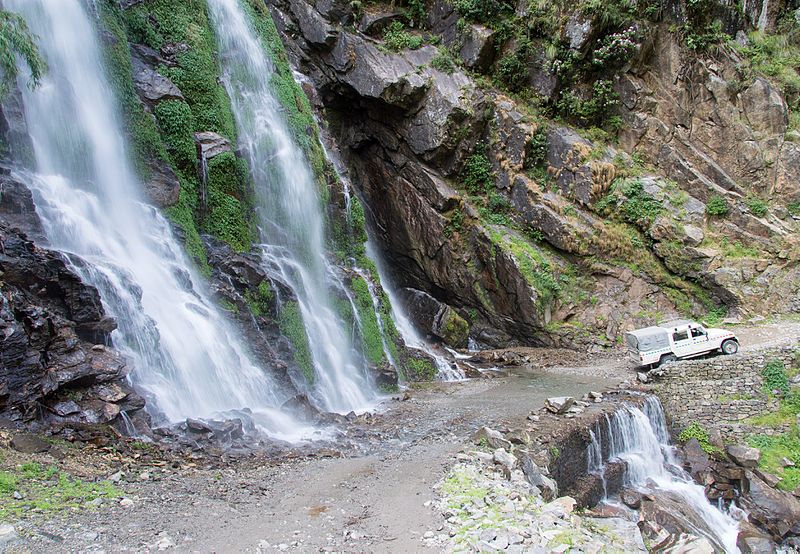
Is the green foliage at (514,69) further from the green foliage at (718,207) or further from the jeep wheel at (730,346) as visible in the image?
the jeep wheel at (730,346)

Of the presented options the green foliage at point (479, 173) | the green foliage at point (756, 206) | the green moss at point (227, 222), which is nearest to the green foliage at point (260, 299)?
the green moss at point (227, 222)

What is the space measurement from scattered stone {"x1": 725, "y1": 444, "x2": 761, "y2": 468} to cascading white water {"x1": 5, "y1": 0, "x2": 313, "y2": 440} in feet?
36.6

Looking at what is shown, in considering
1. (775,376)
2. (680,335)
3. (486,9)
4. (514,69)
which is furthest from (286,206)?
(775,376)

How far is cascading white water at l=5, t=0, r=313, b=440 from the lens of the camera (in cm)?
1184

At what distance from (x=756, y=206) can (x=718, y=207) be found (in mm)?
1520

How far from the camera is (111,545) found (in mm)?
5664

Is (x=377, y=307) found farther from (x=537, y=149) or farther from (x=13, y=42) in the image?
(x=13, y=42)

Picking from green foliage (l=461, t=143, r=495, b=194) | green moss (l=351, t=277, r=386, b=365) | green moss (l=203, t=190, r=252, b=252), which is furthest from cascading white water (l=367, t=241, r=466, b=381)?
green moss (l=203, t=190, r=252, b=252)

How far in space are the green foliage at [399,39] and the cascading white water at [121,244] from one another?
14165 mm

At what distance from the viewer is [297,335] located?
16.2 meters

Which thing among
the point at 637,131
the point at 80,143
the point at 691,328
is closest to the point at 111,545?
the point at 80,143

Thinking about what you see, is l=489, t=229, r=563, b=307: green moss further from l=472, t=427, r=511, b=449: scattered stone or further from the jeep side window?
Answer: l=472, t=427, r=511, b=449: scattered stone

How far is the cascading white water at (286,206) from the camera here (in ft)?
55.4

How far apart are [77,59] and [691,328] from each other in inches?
788
